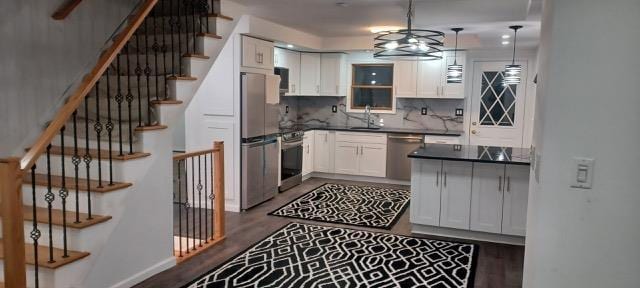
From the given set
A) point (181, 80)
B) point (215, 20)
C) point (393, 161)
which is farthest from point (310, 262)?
point (393, 161)

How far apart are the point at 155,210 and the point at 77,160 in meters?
0.79

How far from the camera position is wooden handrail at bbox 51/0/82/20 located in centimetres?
372

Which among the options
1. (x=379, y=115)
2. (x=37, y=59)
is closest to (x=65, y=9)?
(x=37, y=59)

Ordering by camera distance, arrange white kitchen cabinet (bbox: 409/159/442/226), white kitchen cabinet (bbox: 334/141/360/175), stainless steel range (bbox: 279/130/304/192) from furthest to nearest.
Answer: white kitchen cabinet (bbox: 334/141/360/175) → stainless steel range (bbox: 279/130/304/192) → white kitchen cabinet (bbox: 409/159/442/226)

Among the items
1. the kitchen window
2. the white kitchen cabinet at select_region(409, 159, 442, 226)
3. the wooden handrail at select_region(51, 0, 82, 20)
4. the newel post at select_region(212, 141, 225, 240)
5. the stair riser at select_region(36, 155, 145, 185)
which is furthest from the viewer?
the kitchen window

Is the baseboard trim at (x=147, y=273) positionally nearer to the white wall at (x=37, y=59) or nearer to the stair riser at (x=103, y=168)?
the stair riser at (x=103, y=168)

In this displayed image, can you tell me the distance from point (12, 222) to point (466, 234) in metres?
3.92

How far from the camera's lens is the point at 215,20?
162 inches

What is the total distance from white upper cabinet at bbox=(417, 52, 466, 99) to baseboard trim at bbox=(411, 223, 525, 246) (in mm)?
3108

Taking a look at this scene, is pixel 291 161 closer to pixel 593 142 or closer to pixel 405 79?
pixel 405 79

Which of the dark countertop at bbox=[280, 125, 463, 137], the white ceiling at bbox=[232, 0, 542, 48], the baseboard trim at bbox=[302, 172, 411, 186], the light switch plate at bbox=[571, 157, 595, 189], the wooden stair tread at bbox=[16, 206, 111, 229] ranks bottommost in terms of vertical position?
the baseboard trim at bbox=[302, 172, 411, 186]

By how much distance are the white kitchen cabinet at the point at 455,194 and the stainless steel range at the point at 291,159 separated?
8.56 ft

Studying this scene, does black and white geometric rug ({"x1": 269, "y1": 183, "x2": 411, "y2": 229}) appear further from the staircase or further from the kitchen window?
the staircase

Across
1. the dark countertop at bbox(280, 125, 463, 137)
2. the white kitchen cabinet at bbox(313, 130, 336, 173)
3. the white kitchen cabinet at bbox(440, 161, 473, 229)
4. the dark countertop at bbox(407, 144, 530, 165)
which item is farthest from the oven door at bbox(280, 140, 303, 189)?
the white kitchen cabinet at bbox(440, 161, 473, 229)
